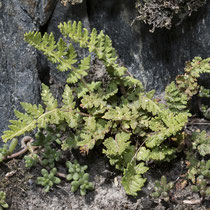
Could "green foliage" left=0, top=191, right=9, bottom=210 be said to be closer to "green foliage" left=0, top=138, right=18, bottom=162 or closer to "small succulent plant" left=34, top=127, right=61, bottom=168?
"green foliage" left=0, top=138, right=18, bottom=162

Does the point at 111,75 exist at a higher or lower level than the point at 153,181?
higher

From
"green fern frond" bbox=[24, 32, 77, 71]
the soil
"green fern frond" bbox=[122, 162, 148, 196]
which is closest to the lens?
"green fern frond" bbox=[24, 32, 77, 71]

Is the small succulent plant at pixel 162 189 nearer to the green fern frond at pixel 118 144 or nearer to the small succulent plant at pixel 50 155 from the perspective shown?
the green fern frond at pixel 118 144

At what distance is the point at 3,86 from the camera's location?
3846 millimetres

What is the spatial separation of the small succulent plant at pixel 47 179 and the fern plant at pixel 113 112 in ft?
1.07

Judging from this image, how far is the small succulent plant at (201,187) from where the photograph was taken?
3.54 meters

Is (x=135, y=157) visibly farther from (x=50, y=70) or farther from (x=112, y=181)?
(x=50, y=70)

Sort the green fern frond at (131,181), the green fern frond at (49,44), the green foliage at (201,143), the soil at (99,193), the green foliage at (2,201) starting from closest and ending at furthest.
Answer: the green fern frond at (49,44)
the green fern frond at (131,181)
the green foliage at (2,201)
the soil at (99,193)
the green foliage at (201,143)

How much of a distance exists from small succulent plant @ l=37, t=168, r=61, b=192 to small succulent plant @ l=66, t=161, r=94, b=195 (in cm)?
15

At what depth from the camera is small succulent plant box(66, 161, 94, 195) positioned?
3.62m

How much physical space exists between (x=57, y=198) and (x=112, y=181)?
67 cm

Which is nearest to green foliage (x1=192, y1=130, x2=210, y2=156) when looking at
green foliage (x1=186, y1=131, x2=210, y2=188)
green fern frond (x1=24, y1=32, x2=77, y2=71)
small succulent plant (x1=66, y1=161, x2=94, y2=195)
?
green foliage (x1=186, y1=131, x2=210, y2=188)

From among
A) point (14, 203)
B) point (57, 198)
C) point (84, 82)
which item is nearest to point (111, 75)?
point (84, 82)

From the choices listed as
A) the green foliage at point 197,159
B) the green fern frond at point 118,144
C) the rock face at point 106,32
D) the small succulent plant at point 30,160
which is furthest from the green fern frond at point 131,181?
the rock face at point 106,32
